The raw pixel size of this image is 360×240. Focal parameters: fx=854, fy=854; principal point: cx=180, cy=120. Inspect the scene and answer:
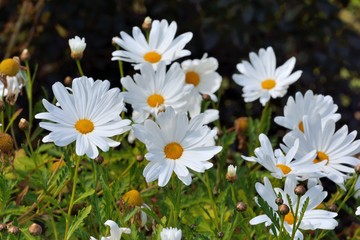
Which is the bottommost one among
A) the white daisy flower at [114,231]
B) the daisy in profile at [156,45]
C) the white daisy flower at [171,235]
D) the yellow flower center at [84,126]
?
the white daisy flower at [114,231]

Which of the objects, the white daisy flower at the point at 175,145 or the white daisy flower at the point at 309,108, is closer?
the white daisy flower at the point at 175,145

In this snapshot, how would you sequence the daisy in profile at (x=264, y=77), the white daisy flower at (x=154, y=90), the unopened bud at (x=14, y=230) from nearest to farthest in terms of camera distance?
1. the unopened bud at (x=14, y=230)
2. the white daisy flower at (x=154, y=90)
3. the daisy in profile at (x=264, y=77)

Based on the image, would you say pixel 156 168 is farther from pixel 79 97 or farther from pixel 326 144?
pixel 326 144

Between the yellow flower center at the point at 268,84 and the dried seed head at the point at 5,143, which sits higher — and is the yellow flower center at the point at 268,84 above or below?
below

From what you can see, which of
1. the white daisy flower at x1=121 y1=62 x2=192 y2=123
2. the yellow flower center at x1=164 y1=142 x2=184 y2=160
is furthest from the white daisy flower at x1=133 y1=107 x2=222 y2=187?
the white daisy flower at x1=121 y1=62 x2=192 y2=123

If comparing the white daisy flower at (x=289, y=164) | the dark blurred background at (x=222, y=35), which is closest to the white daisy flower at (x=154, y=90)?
the white daisy flower at (x=289, y=164)

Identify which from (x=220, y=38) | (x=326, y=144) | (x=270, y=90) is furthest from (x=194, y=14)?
(x=326, y=144)

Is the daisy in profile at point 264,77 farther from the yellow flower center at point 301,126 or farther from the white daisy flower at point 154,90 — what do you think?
the white daisy flower at point 154,90

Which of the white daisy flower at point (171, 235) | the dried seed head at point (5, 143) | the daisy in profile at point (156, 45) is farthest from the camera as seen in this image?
the daisy in profile at point (156, 45)
